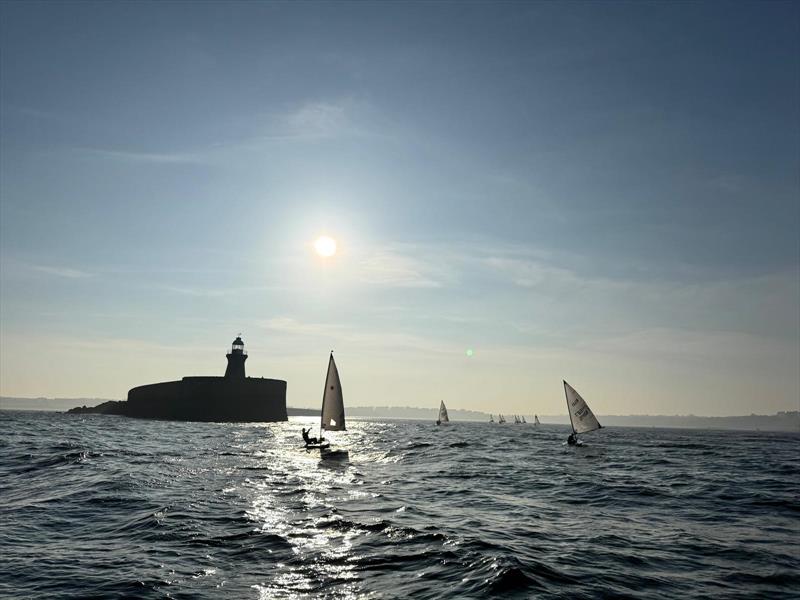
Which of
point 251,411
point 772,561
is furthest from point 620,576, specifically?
point 251,411

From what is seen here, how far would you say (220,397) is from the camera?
130 m

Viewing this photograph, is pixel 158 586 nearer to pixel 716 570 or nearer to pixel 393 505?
pixel 393 505

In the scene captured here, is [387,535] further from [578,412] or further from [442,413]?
[442,413]

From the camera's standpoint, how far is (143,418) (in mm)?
142875

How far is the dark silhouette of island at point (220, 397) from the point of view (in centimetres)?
12975

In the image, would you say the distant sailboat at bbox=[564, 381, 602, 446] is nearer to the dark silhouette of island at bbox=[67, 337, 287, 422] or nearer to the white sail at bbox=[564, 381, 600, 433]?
the white sail at bbox=[564, 381, 600, 433]

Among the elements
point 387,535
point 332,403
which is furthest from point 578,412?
point 387,535

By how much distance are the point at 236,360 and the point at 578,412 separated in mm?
102478

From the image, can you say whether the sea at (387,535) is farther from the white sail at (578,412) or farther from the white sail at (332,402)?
the white sail at (578,412)

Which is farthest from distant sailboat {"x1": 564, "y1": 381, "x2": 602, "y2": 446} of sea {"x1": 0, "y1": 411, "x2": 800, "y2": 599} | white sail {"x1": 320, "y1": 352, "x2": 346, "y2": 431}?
white sail {"x1": 320, "y1": 352, "x2": 346, "y2": 431}

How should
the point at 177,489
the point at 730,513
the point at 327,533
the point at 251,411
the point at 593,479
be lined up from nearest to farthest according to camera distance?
1. the point at 327,533
2. the point at 730,513
3. the point at 177,489
4. the point at 593,479
5. the point at 251,411

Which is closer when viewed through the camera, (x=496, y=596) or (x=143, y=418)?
(x=496, y=596)

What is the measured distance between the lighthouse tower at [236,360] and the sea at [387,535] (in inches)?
4098

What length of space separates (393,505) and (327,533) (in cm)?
528
